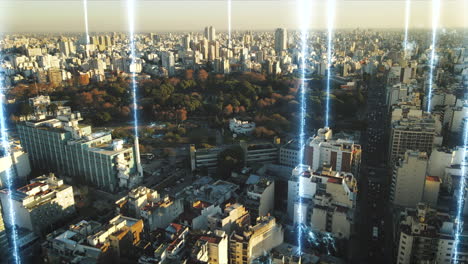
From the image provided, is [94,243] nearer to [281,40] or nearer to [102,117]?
[102,117]

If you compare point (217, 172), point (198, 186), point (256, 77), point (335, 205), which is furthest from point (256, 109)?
point (335, 205)

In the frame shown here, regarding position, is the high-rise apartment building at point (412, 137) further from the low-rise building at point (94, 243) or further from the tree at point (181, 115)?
the tree at point (181, 115)

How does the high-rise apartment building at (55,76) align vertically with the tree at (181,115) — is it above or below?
above

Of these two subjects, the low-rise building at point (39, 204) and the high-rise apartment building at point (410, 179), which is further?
the high-rise apartment building at point (410, 179)

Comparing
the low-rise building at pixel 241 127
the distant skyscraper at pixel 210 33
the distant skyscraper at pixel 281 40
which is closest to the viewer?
the low-rise building at pixel 241 127

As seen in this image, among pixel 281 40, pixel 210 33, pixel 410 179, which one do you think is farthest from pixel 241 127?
pixel 210 33

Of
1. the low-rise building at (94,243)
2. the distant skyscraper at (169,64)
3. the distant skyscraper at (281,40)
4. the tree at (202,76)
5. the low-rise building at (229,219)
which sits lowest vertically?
the low-rise building at (94,243)

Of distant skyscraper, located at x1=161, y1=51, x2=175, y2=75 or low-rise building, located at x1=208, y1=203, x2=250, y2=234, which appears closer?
low-rise building, located at x1=208, y1=203, x2=250, y2=234

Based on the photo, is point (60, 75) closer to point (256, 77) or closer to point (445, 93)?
point (256, 77)

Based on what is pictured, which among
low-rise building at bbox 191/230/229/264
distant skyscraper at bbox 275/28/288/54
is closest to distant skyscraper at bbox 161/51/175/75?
distant skyscraper at bbox 275/28/288/54

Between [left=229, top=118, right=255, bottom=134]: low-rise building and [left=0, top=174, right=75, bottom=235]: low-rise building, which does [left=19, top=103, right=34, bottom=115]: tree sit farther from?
[left=0, top=174, right=75, bottom=235]: low-rise building

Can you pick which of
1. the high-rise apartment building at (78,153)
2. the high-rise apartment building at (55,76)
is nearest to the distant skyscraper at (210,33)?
the high-rise apartment building at (55,76)
